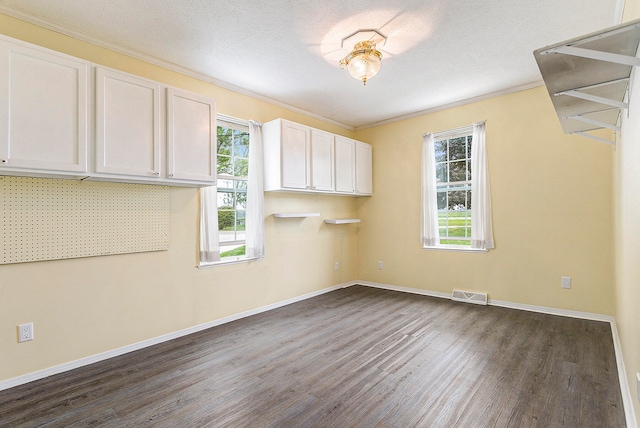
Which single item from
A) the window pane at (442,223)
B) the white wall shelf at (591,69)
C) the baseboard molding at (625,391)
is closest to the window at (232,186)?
the window pane at (442,223)

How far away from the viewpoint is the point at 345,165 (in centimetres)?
495

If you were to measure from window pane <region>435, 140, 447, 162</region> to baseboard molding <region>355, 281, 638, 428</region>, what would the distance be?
2031 millimetres

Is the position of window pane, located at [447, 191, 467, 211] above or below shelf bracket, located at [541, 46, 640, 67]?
below

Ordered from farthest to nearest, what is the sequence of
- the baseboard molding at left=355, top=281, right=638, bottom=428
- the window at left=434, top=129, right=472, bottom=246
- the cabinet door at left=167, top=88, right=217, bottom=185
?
the window at left=434, top=129, right=472, bottom=246
the cabinet door at left=167, top=88, right=217, bottom=185
the baseboard molding at left=355, top=281, right=638, bottom=428

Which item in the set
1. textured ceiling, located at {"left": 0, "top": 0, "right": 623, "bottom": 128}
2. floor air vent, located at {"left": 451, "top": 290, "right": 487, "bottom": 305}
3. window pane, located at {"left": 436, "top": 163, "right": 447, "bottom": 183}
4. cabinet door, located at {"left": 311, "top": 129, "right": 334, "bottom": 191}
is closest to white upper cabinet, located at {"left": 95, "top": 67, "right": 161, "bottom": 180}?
textured ceiling, located at {"left": 0, "top": 0, "right": 623, "bottom": 128}

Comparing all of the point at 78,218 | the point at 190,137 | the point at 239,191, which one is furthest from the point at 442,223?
the point at 78,218

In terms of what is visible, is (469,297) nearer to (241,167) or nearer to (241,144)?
(241,167)

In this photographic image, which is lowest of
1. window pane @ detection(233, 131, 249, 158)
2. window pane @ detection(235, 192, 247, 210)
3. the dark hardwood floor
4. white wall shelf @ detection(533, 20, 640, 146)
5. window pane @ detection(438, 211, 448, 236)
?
the dark hardwood floor

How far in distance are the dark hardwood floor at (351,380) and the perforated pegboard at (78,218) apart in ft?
3.26

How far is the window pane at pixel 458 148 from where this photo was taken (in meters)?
4.58

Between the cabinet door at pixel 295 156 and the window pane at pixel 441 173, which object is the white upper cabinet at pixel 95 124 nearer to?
the cabinet door at pixel 295 156

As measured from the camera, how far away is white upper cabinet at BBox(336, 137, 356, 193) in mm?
4832

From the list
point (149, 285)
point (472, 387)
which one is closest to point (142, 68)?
point (149, 285)

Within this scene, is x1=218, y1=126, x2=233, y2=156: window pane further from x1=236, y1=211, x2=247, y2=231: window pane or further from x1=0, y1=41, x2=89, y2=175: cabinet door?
x1=0, y1=41, x2=89, y2=175: cabinet door
